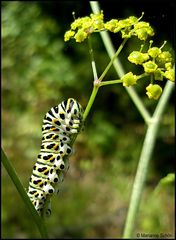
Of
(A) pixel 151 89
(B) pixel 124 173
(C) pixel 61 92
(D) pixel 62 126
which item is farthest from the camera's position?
(C) pixel 61 92

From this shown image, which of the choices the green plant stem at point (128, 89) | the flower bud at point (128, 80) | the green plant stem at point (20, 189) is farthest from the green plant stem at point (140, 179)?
the flower bud at point (128, 80)

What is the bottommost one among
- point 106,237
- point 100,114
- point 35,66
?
point 106,237

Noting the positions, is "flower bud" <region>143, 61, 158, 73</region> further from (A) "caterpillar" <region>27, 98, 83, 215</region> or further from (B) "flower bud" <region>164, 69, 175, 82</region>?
(A) "caterpillar" <region>27, 98, 83, 215</region>

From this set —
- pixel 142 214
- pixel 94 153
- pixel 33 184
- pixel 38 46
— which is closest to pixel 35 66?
pixel 38 46

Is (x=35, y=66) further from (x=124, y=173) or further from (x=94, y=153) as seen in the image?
(x=124, y=173)

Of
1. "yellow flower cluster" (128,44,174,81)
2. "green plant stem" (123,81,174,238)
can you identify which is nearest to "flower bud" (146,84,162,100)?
"yellow flower cluster" (128,44,174,81)

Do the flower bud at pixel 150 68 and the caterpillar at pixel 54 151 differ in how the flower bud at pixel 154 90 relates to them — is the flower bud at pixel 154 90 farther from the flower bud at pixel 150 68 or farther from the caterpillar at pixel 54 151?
the caterpillar at pixel 54 151
